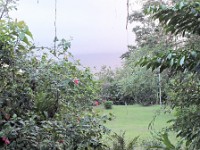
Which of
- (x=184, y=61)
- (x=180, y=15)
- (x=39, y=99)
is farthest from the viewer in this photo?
(x=39, y=99)

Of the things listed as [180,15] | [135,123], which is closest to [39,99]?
[180,15]

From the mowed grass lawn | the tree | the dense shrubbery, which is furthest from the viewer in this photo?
the mowed grass lawn

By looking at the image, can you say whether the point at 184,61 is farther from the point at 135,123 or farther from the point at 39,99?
the point at 135,123

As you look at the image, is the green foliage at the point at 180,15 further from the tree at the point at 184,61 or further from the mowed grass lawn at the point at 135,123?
the mowed grass lawn at the point at 135,123

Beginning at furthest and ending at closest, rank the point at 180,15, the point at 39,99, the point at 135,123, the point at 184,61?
the point at 135,123 < the point at 39,99 < the point at 180,15 < the point at 184,61

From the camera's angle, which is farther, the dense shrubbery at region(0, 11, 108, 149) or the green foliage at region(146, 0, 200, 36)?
the dense shrubbery at region(0, 11, 108, 149)

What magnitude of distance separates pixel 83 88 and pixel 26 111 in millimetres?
416

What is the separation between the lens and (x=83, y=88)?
2.06 meters

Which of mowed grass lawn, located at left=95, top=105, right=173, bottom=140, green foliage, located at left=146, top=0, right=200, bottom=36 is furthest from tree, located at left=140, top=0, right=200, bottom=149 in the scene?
mowed grass lawn, located at left=95, top=105, right=173, bottom=140

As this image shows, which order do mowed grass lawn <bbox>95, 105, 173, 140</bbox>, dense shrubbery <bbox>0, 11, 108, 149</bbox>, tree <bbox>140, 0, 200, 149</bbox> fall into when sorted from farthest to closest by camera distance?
mowed grass lawn <bbox>95, 105, 173, 140</bbox> < dense shrubbery <bbox>0, 11, 108, 149</bbox> < tree <bbox>140, 0, 200, 149</bbox>

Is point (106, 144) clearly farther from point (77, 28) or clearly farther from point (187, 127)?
point (77, 28)

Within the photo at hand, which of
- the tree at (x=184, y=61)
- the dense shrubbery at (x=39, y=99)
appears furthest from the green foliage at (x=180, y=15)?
the dense shrubbery at (x=39, y=99)

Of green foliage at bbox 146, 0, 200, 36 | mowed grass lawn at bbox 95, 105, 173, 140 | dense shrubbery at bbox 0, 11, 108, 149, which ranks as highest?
green foliage at bbox 146, 0, 200, 36

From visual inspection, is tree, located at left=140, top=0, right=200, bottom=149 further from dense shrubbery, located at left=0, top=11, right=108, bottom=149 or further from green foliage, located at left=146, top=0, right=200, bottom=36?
dense shrubbery, located at left=0, top=11, right=108, bottom=149
